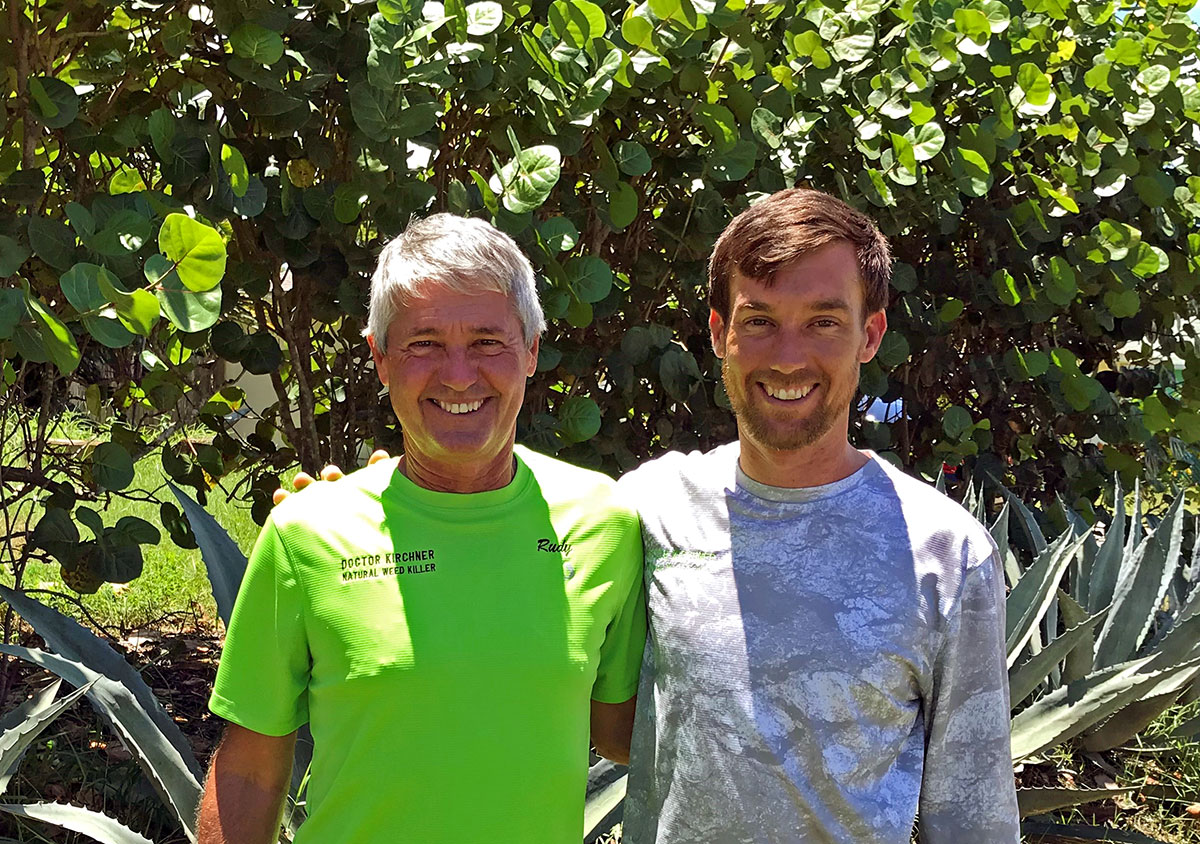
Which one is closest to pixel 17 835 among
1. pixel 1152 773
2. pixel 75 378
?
pixel 75 378

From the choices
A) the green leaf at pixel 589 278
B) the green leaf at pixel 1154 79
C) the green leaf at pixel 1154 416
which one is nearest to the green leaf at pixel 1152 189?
the green leaf at pixel 1154 79

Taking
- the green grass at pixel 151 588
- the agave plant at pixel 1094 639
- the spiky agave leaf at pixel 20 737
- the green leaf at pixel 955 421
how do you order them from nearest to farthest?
the spiky agave leaf at pixel 20 737
the agave plant at pixel 1094 639
the green leaf at pixel 955 421
the green grass at pixel 151 588

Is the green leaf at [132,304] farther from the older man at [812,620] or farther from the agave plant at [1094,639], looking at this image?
the agave plant at [1094,639]

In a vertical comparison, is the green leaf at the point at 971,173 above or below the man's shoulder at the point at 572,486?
above

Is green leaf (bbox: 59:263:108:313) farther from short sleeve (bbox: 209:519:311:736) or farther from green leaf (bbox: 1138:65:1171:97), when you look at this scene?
green leaf (bbox: 1138:65:1171:97)

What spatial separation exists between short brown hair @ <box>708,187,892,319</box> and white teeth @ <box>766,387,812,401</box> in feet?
0.56

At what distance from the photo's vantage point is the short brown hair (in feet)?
6.21

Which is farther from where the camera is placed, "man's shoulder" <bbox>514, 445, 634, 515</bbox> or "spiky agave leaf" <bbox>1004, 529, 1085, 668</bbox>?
"spiky agave leaf" <bbox>1004, 529, 1085, 668</bbox>

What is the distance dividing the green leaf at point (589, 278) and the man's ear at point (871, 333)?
100 centimetres

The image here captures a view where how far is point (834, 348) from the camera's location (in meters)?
1.90

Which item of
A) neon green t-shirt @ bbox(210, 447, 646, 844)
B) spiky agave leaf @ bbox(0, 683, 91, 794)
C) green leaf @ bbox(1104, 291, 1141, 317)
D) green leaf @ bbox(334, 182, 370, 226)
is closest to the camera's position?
neon green t-shirt @ bbox(210, 447, 646, 844)

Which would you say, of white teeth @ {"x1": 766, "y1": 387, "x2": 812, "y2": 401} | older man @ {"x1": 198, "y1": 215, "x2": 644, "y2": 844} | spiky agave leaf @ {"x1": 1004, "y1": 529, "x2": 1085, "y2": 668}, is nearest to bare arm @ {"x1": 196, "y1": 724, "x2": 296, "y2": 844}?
older man @ {"x1": 198, "y1": 215, "x2": 644, "y2": 844}

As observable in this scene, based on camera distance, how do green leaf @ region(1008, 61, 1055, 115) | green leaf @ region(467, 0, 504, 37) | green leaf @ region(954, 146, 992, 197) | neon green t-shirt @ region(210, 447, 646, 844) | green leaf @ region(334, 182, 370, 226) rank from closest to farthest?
1. neon green t-shirt @ region(210, 447, 646, 844)
2. green leaf @ region(467, 0, 504, 37)
3. green leaf @ region(334, 182, 370, 226)
4. green leaf @ region(954, 146, 992, 197)
5. green leaf @ region(1008, 61, 1055, 115)

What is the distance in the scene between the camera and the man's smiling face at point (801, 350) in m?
1.89
